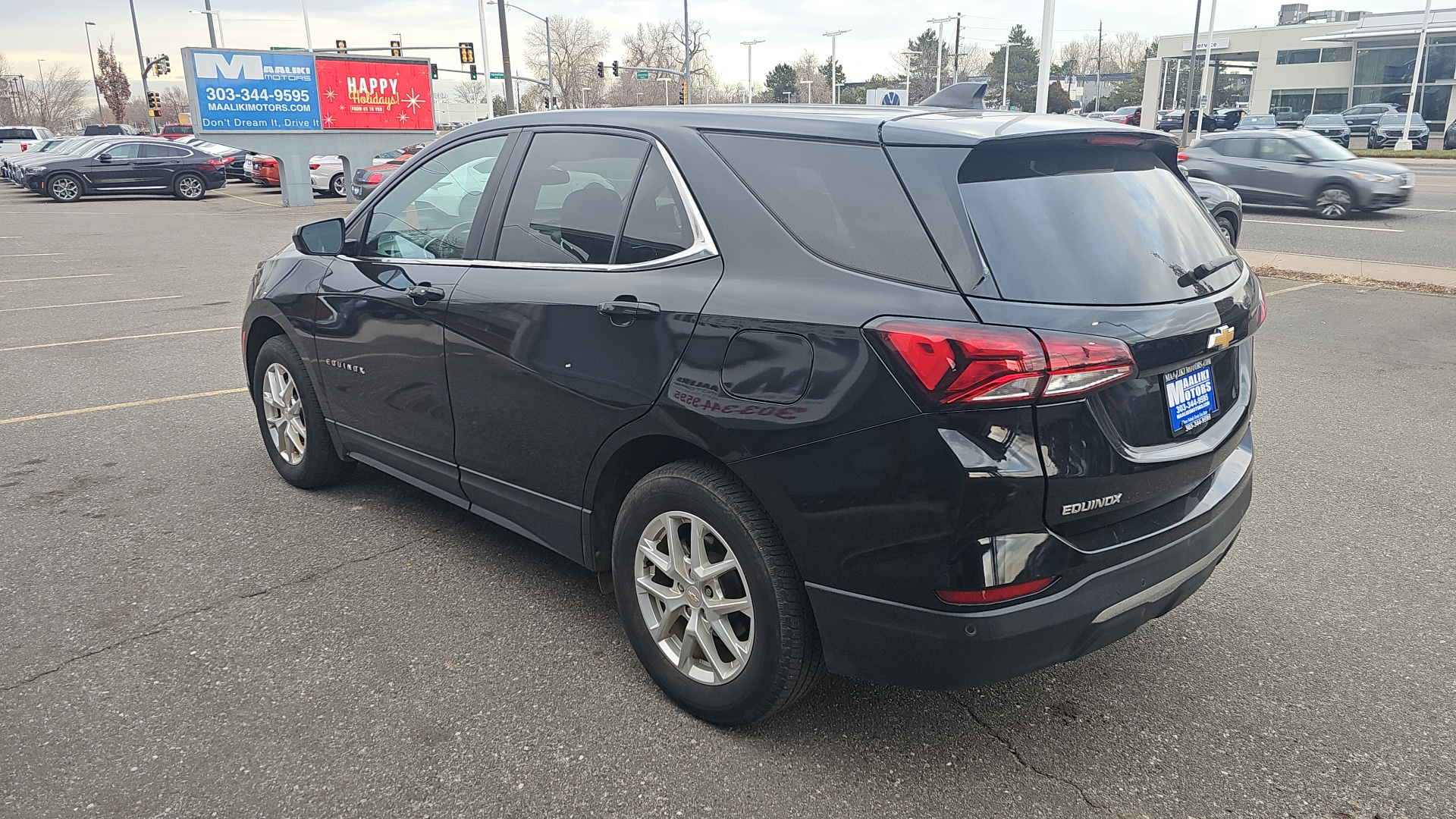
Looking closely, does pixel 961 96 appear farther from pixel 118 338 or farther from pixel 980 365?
pixel 118 338

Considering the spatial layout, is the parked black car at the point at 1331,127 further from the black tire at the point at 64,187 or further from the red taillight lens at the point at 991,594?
the red taillight lens at the point at 991,594

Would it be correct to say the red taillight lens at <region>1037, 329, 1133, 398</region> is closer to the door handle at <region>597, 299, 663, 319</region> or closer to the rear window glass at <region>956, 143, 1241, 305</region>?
the rear window glass at <region>956, 143, 1241, 305</region>

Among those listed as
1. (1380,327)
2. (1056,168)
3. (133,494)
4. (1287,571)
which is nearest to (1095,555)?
(1056,168)

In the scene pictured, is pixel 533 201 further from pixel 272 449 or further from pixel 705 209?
pixel 272 449

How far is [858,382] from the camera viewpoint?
2.32 metres

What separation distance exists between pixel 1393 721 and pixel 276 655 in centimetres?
344

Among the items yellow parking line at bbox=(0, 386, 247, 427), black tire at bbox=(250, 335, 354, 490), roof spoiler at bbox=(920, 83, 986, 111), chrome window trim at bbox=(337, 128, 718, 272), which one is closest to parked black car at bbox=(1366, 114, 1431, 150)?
roof spoiler at bbox=(920, 83, 986, 111)

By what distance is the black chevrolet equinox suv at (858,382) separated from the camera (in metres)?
2.25

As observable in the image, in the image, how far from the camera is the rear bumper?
231 cm

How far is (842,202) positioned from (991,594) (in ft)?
3.39

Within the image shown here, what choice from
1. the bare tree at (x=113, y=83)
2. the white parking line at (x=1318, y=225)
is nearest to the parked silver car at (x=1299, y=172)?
the white parking line at (x=1318, y=225)

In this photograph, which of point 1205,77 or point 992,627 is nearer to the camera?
point 992,627

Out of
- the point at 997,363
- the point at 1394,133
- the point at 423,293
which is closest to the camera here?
the point at 997,363

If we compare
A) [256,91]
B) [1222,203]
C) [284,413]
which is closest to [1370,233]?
[1222,203]
